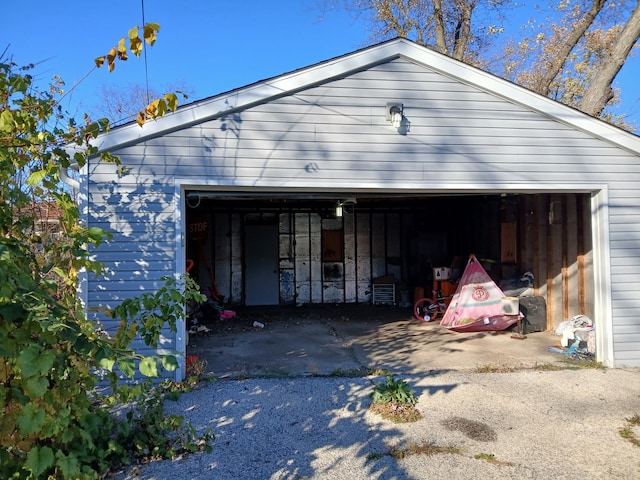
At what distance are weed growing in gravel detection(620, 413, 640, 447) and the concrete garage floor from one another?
1.79 meters

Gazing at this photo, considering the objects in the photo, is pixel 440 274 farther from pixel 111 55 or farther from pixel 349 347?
pixel 111 55

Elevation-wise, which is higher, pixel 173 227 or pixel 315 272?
pixel 173 227

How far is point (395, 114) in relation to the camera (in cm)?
540

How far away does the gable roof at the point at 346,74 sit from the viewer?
4965 mm

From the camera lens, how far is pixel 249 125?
5.21 metres

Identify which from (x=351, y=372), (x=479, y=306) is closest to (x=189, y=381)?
(x=351, y=372)

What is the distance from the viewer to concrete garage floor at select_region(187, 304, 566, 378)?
574 centimetres

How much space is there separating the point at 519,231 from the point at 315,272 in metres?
5.46

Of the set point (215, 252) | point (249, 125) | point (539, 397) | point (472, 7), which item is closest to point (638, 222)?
point (539, 397)

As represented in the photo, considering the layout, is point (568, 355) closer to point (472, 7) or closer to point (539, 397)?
point (539, 397)

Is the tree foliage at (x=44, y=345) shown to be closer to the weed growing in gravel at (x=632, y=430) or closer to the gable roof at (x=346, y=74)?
the gable roof at (x=346, y=74)

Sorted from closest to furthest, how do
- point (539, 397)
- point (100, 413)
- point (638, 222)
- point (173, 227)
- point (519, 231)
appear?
point (100, 413)
point (539, 397)
point (173, 227)
point (638, 222)
point (519, 231)

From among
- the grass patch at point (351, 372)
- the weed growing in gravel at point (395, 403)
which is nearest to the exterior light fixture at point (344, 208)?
the grass patch at point (351, 372)

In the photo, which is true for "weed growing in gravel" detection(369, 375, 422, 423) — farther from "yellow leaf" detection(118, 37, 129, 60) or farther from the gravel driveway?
"yellow leaf" detection(118, 37, 129, 60)
